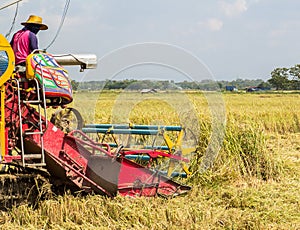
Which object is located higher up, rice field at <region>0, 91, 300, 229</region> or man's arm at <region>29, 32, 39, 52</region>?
man's arm at <region>29, 32, 39, 52</region>

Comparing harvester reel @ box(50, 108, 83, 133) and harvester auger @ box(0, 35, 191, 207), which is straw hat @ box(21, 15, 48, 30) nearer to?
harvester auger @ box(0, 35, 191, 207)

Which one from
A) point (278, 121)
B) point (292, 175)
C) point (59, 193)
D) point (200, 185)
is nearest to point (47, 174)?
point (59, 193)

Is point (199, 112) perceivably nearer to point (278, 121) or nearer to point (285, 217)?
point (285, 217)


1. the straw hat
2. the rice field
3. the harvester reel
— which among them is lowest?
the rice field

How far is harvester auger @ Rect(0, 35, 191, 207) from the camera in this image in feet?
15.9

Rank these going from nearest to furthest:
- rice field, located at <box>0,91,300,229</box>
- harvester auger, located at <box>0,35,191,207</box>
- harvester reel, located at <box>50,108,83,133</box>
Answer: harvester auger, located at <box>0,35,191,207</box> → rice field, located at <box>0,91,300,229</box> → harvester reel, located at <box>50,108,83,133</box>

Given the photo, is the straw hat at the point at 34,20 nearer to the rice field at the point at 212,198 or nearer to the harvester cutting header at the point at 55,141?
the harvester cutting header at the point at 55,141

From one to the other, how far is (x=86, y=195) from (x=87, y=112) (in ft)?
24.5

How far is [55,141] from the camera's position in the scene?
5340mm

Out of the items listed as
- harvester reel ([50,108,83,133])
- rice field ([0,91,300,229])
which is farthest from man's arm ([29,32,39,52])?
rice field ([0,91,300,229])

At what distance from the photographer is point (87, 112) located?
13.0 meters

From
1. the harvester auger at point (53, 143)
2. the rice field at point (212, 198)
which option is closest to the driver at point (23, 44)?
the harvester auger at point (53, 143)

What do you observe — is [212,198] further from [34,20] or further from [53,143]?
[34,20]

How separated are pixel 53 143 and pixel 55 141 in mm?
39
